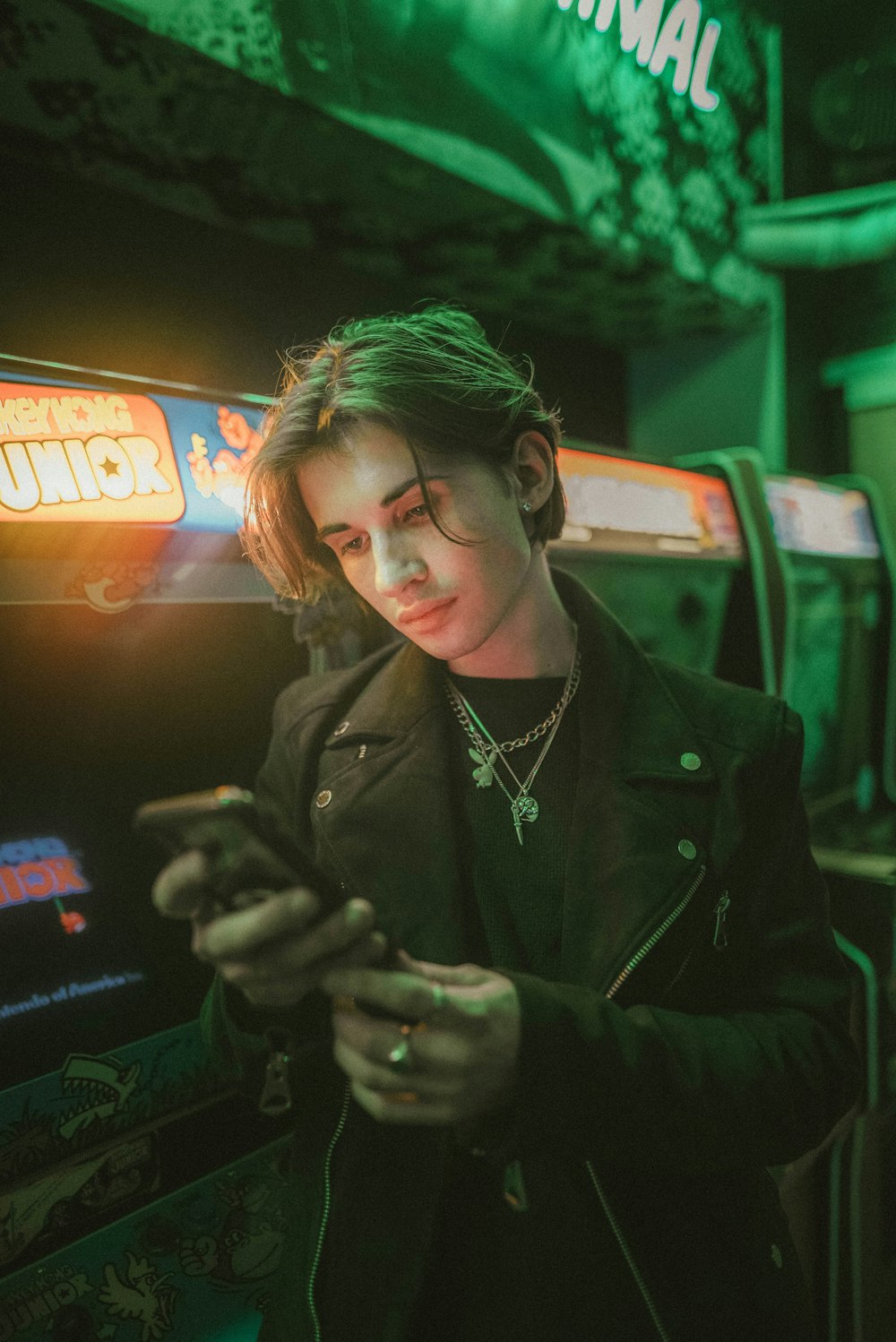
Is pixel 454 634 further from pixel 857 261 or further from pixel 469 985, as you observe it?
pixel 857 261

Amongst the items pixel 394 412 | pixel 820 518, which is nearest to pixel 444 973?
pixel 394 412

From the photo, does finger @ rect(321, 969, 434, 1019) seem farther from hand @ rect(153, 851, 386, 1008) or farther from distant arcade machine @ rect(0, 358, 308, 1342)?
distant arcade machine @ rect(0, 358, 308, 1342)

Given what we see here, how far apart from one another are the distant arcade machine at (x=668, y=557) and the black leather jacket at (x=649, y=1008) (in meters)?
1.00

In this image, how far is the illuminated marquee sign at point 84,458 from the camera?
1.28m

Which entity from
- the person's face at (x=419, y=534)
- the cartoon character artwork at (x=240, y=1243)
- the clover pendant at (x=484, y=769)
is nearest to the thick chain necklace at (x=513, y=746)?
the clover pendant at (x=484, y=769)

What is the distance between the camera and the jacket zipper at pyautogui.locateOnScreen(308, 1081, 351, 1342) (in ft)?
3.73

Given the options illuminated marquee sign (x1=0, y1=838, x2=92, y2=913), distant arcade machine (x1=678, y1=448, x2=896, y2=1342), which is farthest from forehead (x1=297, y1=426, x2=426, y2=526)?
distant arcade machine (x1=678, y1=448, x2=896, y2=1342)

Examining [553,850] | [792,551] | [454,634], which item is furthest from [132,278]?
[792,551]

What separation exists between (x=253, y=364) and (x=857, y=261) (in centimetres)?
260

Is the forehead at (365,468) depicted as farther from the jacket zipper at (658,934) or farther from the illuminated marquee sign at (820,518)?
the illuminated marquee sign at (820,518)

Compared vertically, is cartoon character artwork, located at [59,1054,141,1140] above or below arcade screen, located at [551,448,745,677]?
below

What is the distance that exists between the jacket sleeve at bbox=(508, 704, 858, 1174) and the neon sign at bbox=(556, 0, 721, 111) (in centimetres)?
239

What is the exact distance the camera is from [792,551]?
Answer: 2943 mm

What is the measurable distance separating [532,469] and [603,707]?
1.34 feet
